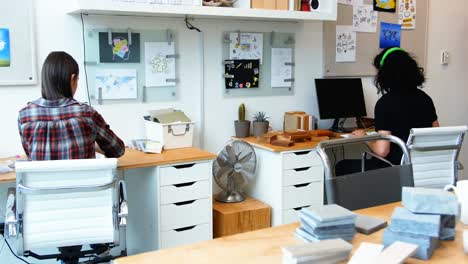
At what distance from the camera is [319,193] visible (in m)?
3.71

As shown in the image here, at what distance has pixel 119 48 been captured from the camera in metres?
3.39

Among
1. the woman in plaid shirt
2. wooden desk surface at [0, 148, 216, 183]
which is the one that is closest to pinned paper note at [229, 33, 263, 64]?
wooden desk surface at [0, 148, 216, 183]

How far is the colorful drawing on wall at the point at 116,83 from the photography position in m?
3.37

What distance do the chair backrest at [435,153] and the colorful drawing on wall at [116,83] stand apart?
1839mm

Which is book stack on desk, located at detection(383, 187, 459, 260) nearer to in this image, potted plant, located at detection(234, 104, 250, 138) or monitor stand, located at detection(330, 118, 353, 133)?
potted plant, located at detection(234, 104, 250, 138)

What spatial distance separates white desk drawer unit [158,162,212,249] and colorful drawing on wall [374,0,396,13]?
2.33m

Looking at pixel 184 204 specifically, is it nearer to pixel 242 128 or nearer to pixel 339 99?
pixel 242 128

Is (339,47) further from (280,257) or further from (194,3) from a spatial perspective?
(280,257)

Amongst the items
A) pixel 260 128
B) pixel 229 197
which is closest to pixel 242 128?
pixel 260 128

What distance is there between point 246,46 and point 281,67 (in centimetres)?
38

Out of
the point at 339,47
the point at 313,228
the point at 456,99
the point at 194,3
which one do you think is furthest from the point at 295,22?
the point at 313,228

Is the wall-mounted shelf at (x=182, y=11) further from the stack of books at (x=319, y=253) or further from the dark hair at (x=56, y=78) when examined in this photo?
the stack of books at (x=319, y=253)

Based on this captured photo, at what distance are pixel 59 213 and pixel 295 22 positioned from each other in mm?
2574

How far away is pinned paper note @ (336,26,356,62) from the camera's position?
432 centimetres
